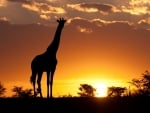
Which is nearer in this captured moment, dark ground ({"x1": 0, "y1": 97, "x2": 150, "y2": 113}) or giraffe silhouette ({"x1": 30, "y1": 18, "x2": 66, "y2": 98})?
dark ground ({"x1": 0, "y1": 97, "x2": 150, "y2": 113})

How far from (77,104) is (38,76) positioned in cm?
664

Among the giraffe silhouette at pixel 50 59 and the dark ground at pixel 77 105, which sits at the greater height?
the giraffe silhouette at pixel 50 59

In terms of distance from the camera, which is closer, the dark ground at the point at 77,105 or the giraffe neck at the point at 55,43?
the dark ground at the point at 77,105

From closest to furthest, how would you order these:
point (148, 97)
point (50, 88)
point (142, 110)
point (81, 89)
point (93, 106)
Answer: point (142, 110), point (93, 106), point (148, 97), point (50, 88), point (81, 89)

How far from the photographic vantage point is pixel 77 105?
779 inches

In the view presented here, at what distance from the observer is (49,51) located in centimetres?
2428

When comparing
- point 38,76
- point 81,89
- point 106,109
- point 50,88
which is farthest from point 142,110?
point 81,89

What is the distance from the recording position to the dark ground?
18.6 meters

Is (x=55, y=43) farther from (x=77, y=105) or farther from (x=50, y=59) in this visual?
(x=77, y=105)

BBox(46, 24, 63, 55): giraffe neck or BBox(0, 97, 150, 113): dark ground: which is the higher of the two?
BBox(46, 24, 63, 55): giraffe neck

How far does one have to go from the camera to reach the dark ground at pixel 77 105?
1864 cm

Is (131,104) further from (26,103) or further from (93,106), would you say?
(26,103)

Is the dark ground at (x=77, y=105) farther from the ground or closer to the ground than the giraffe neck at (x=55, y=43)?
closer to the ground

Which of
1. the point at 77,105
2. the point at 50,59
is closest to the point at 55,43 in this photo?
the point at 50,59
